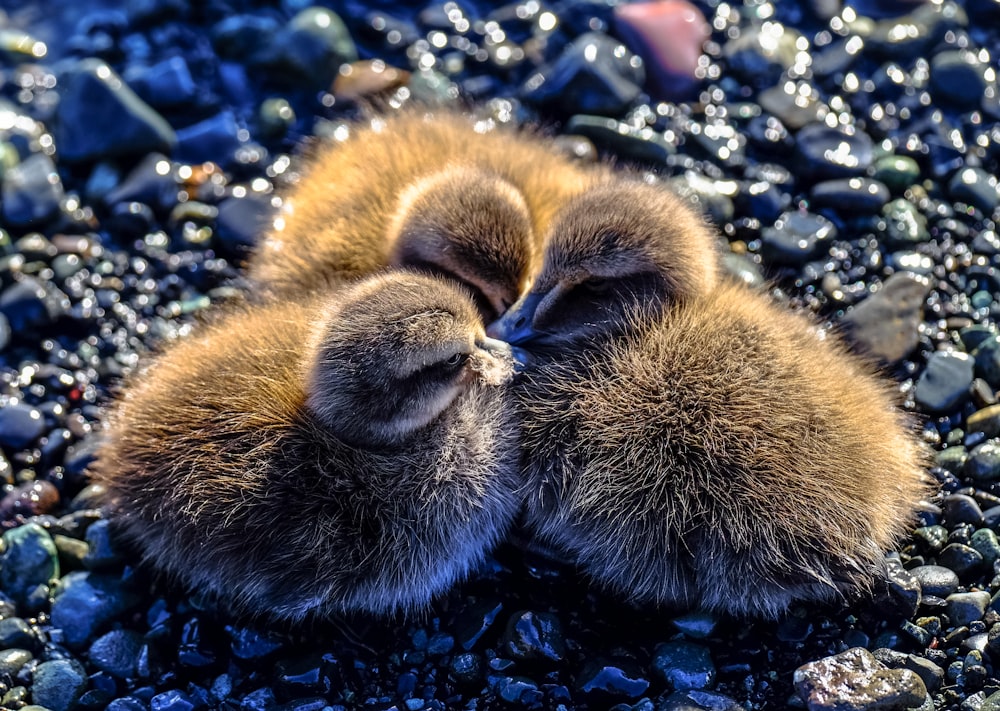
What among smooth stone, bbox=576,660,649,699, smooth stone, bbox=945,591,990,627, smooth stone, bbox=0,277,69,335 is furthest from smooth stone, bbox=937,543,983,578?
smooth stone, bbox=0,277,69,335

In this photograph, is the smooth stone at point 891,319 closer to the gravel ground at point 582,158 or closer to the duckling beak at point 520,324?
the gravel ground at point 582,158

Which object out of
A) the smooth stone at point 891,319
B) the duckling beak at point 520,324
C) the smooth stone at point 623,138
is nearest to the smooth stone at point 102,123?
the smooth stone at point 623,138

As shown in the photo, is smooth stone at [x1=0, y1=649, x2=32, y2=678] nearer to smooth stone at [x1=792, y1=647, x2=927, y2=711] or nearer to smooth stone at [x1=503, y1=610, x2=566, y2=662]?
smooth stone at [x1=503, y1=610, x2=566, y2=662]

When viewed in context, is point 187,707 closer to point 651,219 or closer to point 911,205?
point 651,219

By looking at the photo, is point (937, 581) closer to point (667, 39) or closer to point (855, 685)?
point (855, 685)

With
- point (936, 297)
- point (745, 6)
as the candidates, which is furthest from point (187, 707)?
point (745, 6)

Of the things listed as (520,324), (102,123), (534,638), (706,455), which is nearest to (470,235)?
(520,324)
